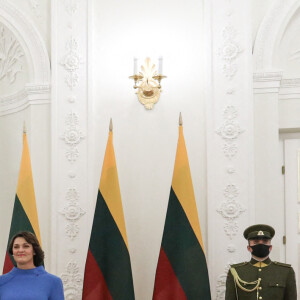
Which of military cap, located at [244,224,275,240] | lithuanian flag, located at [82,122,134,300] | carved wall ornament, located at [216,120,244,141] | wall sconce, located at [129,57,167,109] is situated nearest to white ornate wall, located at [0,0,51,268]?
lithuanian flag, located at [82,122,134,300]

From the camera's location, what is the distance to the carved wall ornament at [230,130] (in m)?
5.45

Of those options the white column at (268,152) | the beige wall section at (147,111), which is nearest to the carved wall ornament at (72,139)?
the beige wall section at (147,111)

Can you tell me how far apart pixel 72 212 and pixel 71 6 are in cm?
193

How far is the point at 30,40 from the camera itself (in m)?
5.94

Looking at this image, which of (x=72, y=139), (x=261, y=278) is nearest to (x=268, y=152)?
(x=261, y=278)

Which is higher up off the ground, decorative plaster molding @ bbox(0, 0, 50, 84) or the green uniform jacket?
decorative plaster molding @ bbox(0, 0, 50, 84)

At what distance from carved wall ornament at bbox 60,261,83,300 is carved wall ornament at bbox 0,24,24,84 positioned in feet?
6.71

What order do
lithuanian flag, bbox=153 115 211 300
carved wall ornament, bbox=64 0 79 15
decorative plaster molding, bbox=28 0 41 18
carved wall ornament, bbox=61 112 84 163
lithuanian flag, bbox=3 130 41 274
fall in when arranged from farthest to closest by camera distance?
1. decorative plaster molding, bbox=28 0 41 18
2. carved wall ornament, bbox=64 0 79 15
3. carved wall ornament, bbox=61 112 84 163
4. lithuanian flag, bbox=3 130 41 274
5. lithuanian flag, bbox=153 115 211 300

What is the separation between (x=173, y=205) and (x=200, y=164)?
57 cm

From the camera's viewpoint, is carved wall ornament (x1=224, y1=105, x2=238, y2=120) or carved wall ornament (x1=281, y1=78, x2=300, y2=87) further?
carved wall ornament (x1=281, y1=78, x2=300, y2=87)

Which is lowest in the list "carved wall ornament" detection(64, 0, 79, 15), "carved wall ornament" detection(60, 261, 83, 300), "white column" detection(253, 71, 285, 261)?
"carved wall ornament" detection(60, 261, 83, 300)

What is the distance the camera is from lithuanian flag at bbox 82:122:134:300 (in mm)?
5148

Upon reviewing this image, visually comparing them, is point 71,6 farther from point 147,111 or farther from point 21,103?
point 147,111

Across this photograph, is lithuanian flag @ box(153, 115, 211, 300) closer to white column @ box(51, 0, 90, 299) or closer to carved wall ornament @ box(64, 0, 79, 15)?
white column @ box(51, 0, 90, 299)
